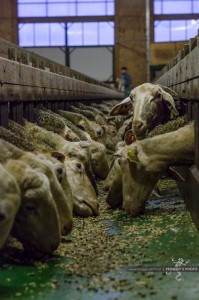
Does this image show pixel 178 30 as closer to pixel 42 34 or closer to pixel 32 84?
pixel 42 34

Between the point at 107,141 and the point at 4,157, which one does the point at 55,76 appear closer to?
the point at 107,141

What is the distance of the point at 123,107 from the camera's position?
804 centimetres

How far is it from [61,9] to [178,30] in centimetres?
571

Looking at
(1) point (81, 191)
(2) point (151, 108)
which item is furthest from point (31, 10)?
(1) point (81, 191)

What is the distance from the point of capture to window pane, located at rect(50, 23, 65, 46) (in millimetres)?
30719

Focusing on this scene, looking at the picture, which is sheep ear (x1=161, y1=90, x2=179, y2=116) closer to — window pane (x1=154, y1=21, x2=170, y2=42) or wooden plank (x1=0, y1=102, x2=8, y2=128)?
wooden plank (x1=0, y1=102, x2=8, y2=128)

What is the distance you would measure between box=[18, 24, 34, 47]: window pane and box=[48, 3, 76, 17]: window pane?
1.23 m

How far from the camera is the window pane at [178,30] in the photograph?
3027cm

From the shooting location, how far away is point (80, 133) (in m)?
8.61

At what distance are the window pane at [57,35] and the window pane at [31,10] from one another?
0.81 metres
